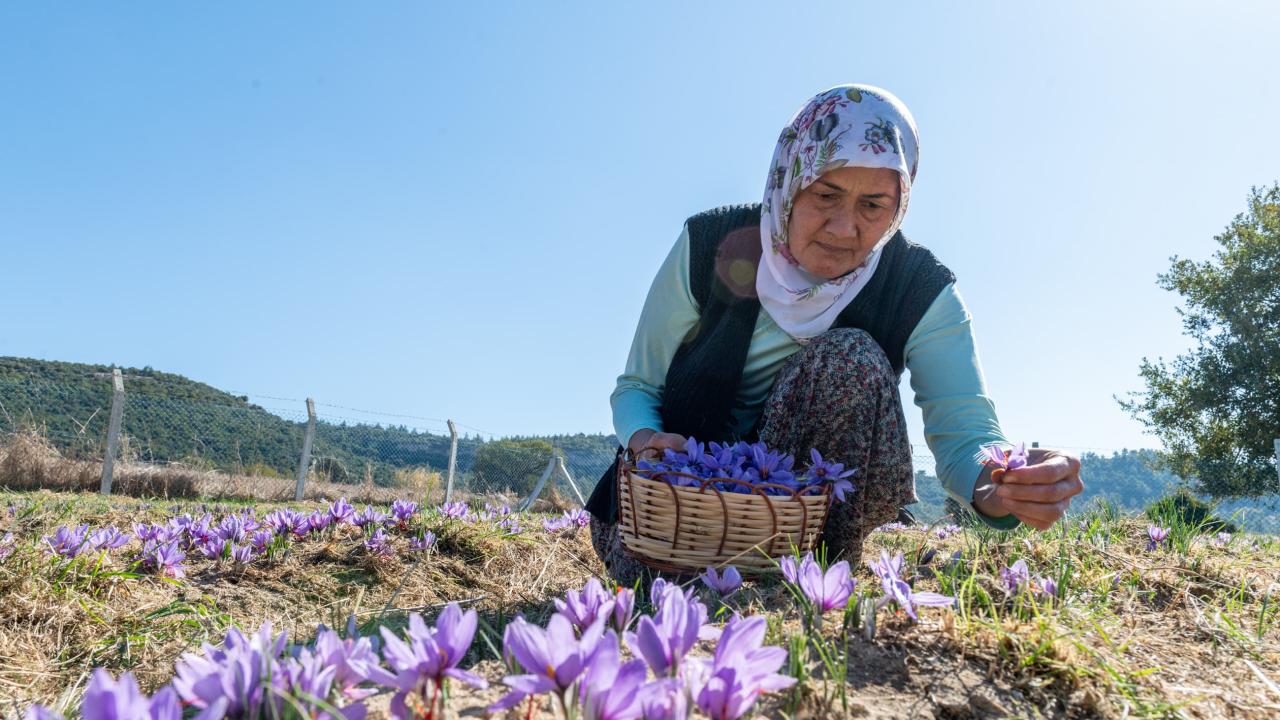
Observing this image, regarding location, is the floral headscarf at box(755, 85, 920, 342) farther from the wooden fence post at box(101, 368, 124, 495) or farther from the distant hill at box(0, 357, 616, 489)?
the distant hill at box(0, 357, 616, 489)

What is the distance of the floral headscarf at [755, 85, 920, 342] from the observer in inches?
90.4

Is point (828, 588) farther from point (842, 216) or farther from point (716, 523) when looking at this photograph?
point (842, 216)

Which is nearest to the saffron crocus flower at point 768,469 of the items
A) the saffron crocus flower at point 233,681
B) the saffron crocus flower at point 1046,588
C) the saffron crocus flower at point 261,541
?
the saffron crocus flower at point 1046,588

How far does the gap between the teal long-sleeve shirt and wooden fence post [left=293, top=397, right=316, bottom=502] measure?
35.1 ft

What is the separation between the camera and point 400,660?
820 millimetres

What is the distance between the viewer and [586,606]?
3.65 ft

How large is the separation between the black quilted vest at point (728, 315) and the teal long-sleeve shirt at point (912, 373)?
4 cm

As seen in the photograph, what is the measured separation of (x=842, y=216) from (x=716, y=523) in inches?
40.4

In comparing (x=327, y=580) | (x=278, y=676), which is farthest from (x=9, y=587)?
(x=278, y=676)

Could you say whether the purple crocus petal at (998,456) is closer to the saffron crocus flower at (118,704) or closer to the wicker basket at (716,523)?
the wicker basket at (716,523)

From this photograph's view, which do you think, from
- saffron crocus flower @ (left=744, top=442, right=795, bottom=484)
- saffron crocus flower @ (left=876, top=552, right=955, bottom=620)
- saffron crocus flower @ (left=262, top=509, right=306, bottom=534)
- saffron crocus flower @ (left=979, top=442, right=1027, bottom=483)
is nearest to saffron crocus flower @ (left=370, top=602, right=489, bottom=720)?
saffron crocus flower @ (left=876, top=552, right=955, bottom=620)

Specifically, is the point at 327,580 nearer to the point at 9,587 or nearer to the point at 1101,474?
the point at 9,587

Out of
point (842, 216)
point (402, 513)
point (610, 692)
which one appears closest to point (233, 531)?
point (402, 513)

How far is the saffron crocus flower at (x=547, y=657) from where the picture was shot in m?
0.79
